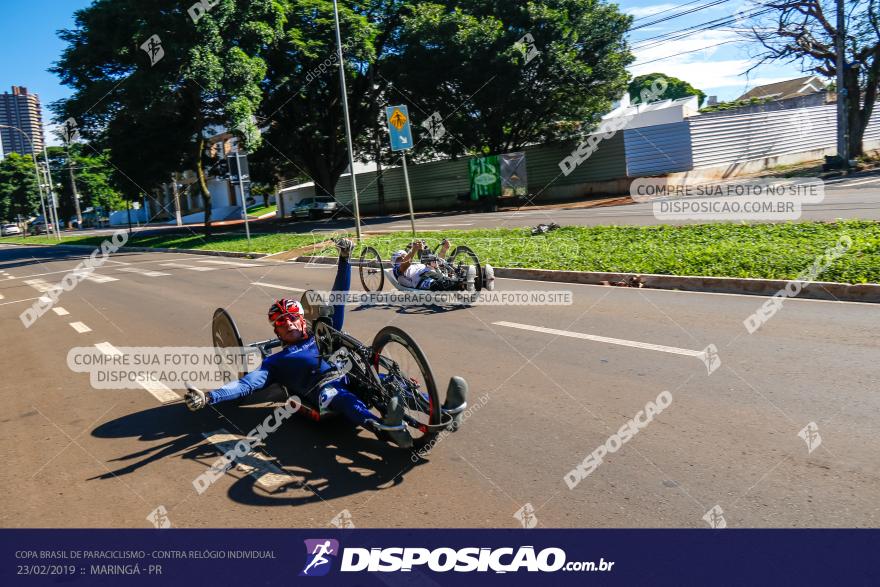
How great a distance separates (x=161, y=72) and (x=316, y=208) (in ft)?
61.9

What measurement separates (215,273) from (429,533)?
634 inches

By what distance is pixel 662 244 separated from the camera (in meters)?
12.6

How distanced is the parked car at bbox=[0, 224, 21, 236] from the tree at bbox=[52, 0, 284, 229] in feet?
240

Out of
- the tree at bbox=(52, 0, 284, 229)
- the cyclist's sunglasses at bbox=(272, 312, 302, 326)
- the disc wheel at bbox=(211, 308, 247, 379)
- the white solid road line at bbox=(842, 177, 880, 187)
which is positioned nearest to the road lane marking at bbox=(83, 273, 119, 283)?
the tree at bbox=(52, 0, 284, 229)

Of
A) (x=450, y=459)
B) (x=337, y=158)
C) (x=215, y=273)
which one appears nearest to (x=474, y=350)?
(x=450, y=459)

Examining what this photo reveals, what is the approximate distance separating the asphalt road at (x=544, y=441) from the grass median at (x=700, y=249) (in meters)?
1.39

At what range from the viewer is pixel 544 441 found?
183 inches

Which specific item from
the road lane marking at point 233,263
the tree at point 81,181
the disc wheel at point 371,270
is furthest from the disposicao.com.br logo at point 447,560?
the tree at point 81,181

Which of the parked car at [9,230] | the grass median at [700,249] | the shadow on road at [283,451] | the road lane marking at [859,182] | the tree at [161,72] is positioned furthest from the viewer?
the parked car at [9,230]

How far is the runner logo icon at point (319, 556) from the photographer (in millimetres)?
3336

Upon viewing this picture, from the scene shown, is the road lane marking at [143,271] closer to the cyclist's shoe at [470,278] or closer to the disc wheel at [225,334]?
the cyclist's shoe at [470,278]

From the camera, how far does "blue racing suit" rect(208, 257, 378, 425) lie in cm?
464

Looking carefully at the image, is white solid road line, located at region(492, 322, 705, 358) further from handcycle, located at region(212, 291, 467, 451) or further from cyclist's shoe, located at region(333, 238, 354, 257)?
cyclist's shoe, located at region(333, 238, 354, 257)

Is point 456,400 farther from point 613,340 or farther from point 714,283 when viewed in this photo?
point 714,283
